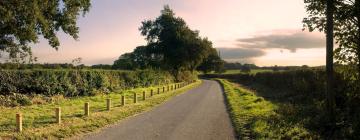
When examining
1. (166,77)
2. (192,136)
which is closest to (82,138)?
(192,136)

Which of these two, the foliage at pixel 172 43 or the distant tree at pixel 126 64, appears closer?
the distant tree at pixel 126 64

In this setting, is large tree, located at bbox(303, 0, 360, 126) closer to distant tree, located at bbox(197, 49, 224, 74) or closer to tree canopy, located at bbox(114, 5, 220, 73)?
tree canopy, located at bbox(114, 5, 220, 73)

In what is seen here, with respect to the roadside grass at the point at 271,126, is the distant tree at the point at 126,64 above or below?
above

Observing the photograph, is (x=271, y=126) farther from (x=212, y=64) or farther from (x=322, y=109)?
(x=212, y=64)

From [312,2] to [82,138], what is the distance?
1050cm

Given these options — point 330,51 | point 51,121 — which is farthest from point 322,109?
point 51,121

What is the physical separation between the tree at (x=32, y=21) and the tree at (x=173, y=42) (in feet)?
165

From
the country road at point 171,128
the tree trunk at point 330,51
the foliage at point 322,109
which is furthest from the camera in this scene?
the tree trunk at point 330,51

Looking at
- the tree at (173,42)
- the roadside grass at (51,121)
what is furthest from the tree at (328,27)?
the tree at (173,42)

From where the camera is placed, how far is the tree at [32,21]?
19.7 metres

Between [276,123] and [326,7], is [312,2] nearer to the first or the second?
[326,7]

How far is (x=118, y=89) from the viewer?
41469 mm

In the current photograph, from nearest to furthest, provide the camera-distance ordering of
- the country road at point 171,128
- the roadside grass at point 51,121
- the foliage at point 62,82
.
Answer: the country road at point 171,128 → the roadside grass at point 51,121 → the foliage at point 62,82

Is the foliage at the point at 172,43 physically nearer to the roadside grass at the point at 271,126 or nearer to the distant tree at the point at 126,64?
the distant tree at the point at 126,64
